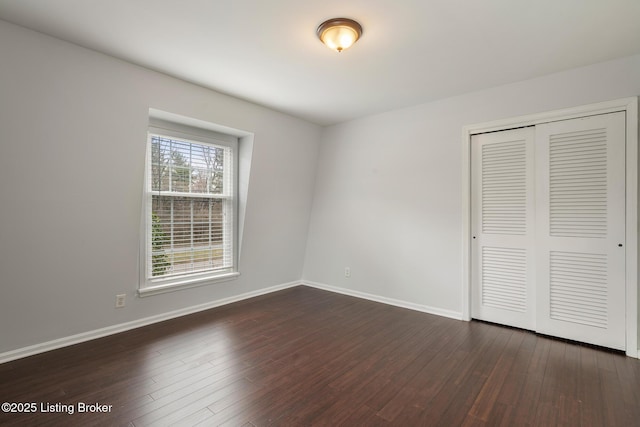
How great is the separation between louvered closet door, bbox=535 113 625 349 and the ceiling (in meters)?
0.69

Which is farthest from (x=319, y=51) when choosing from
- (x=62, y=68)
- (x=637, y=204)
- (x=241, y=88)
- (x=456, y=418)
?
(x=637, y=204)

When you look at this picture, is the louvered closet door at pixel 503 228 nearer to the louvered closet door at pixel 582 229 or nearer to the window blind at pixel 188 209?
the louvered closet door at pixel 582 229

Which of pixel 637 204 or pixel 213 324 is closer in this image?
pixel 637 204

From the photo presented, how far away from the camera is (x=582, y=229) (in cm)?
283

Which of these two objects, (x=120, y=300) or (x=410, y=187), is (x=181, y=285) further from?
(x=410, y=187)

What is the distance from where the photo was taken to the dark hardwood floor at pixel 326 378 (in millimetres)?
1831

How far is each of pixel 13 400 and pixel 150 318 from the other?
4.32ft

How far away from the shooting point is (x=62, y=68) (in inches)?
97.0

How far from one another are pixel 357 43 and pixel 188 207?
2584 mm

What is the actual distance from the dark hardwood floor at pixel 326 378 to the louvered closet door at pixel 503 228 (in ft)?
0.94

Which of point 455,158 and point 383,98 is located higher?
point 383,98

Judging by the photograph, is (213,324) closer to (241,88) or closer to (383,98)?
(241,88)

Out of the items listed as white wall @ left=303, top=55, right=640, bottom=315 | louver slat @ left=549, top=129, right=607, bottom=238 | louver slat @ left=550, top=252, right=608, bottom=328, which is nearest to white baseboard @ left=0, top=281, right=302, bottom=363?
white wall @ left=303, top=55, right=640, bottom=315

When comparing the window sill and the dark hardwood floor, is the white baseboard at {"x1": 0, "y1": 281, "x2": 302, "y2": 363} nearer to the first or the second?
the dark hardwood floor
